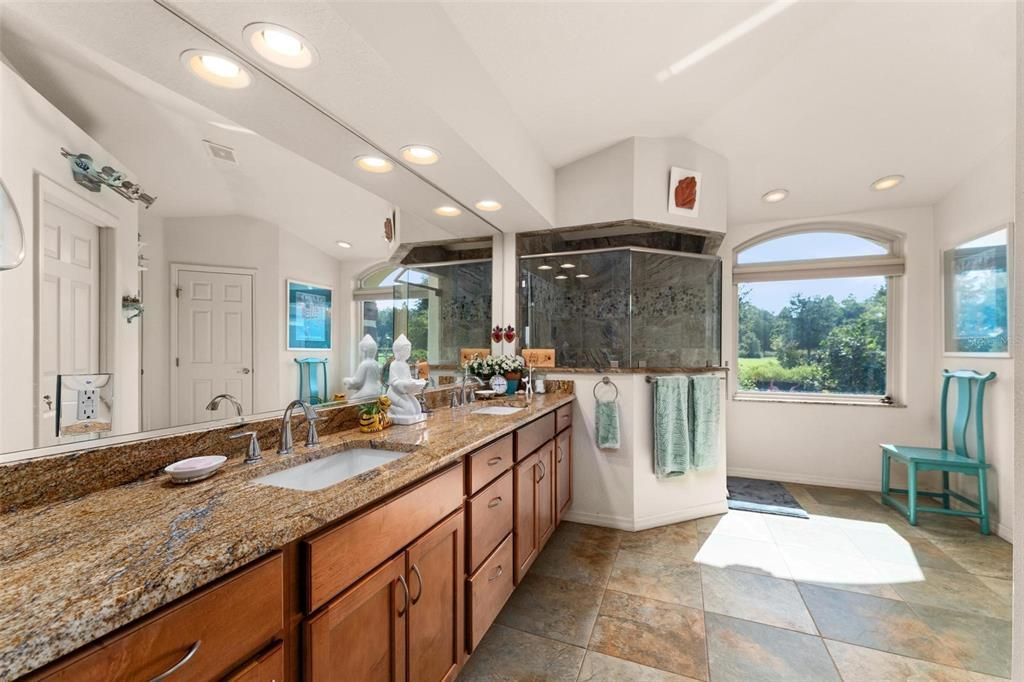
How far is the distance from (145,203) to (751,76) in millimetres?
2665

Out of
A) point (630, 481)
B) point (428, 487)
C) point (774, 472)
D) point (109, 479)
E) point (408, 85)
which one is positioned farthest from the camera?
point (774, 472)

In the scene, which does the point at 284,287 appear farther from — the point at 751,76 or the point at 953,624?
the point at 953,624

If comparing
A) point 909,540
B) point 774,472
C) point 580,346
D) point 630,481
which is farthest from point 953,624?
point 580,346

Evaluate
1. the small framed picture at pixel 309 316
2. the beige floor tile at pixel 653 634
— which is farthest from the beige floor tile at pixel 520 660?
the small framed picture at pixel 309 316

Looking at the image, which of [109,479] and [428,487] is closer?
[109,479]

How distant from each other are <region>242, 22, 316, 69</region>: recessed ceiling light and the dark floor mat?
360 cm

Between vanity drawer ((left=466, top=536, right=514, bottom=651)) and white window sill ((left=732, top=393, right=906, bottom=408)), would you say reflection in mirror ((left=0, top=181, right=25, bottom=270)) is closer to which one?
vanity drawer ((left=466, top=536, right=514, bottom=651))

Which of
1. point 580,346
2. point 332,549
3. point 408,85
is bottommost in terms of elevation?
point 332,549

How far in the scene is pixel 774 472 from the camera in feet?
12.1

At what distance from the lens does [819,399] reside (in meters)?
3.59

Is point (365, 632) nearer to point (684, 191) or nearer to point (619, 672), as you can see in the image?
point (619, 672)

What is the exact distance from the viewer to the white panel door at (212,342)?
3.70 ft

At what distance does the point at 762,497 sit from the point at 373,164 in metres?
3.61

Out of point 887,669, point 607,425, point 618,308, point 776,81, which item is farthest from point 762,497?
point 776,81
